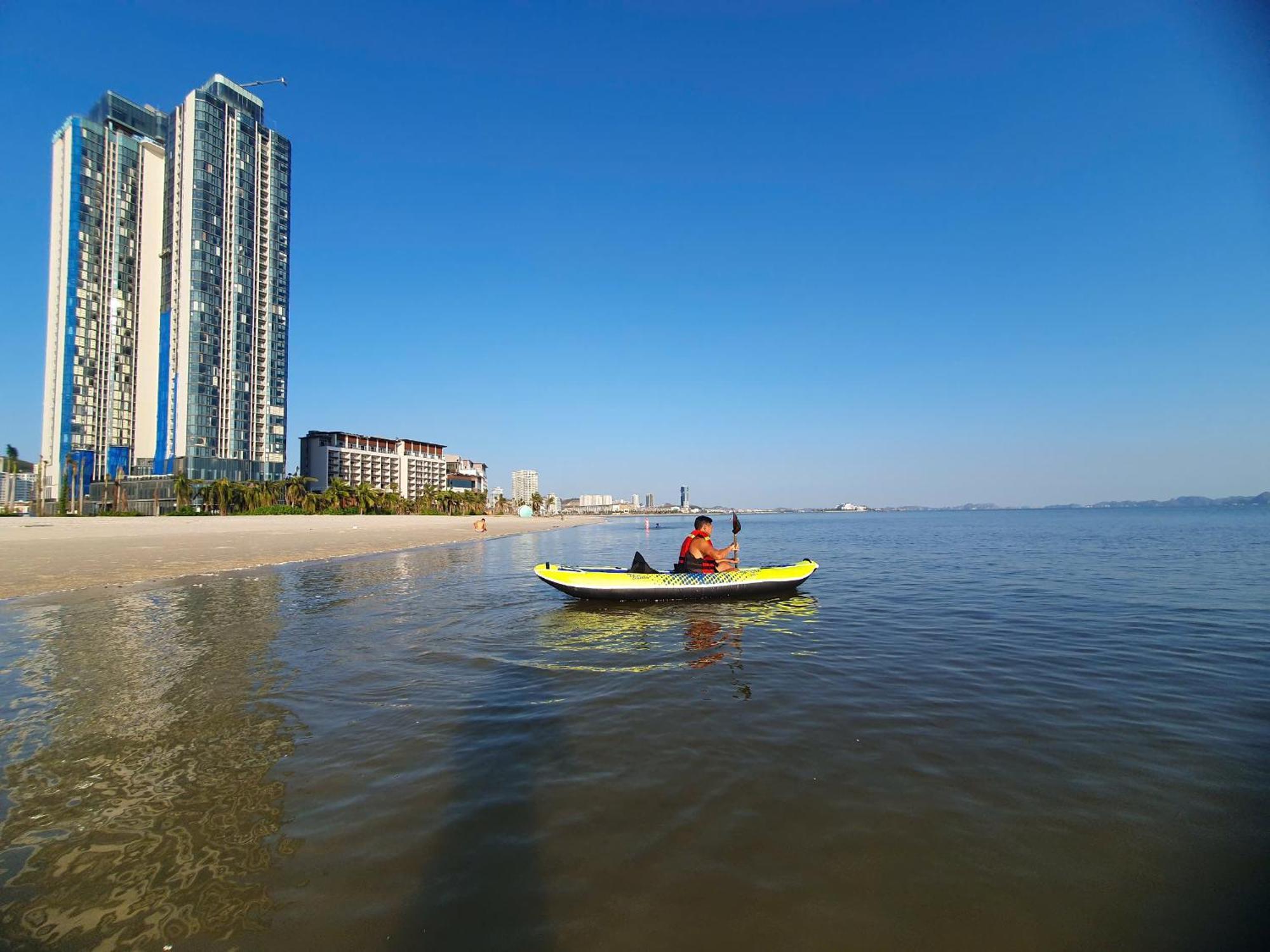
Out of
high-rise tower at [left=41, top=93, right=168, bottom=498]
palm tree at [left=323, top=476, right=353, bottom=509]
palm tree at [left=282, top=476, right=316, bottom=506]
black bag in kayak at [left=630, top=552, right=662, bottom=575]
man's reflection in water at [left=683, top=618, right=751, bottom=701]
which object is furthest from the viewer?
high-rise tower at [left=41, top=93, right=168, bottom=498]

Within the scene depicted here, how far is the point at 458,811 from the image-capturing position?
520 centimetres

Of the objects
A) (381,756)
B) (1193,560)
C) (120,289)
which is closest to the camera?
(381,756)

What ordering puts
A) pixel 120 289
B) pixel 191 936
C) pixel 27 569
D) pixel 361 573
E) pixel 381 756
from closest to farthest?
pixel 191 936, pixel 381 756, pixel 27 569, pixel 361 573, pixel 120 289

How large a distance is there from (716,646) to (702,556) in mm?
5808

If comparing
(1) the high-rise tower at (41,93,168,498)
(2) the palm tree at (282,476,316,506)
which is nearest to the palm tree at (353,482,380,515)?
(2) the palm tree at (282,476,316,506)

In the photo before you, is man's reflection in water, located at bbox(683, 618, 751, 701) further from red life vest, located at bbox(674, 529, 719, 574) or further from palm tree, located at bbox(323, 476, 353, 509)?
palm tree, located at bbox(323, 476, 353, 509)

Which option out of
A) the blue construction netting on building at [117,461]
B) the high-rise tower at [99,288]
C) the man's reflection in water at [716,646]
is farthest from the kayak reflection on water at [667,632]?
the high-rise tower at [99,288]

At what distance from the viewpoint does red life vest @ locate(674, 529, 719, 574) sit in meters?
17.1

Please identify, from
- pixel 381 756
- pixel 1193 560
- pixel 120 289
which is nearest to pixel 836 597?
pixel 381 756

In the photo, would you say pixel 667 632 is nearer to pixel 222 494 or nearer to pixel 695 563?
pixel 695 563

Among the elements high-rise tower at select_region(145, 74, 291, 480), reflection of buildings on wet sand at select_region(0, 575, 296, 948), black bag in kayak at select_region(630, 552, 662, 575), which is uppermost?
high-rise tower at select_region(145, 74, 291, 480)

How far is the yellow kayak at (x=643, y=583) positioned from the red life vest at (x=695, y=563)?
27cm

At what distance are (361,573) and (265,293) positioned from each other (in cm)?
11243

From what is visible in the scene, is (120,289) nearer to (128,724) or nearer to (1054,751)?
(128,724)
